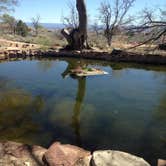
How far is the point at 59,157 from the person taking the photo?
3275mm

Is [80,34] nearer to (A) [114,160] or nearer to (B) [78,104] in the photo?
(B) [78,104]

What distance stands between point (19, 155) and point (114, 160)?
115 centimetres

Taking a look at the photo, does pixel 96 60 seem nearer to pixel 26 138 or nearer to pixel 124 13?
pixel 26 138

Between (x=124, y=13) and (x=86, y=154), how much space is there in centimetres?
2056

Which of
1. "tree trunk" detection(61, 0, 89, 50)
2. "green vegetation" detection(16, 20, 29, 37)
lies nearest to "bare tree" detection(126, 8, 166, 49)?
"tree trunk" detection(61, 0, 89, 50)

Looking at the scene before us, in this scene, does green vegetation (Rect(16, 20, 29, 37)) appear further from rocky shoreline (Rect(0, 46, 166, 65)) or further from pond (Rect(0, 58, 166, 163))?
pond (Rect(0, 58, 166, 163))

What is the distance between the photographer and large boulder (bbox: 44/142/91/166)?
317cm

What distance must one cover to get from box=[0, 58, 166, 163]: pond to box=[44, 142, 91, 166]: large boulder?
0.81 m

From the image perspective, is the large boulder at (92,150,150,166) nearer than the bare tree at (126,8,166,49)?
Yes

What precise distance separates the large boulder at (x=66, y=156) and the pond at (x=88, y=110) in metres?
0.81

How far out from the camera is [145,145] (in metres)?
4.30

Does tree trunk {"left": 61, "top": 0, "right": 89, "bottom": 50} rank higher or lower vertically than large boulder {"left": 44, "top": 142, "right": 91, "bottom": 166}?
higher

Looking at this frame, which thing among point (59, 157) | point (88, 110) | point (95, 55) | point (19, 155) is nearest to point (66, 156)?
point (59, 157)

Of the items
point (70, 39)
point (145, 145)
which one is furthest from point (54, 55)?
point (145, 145)
